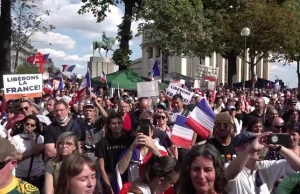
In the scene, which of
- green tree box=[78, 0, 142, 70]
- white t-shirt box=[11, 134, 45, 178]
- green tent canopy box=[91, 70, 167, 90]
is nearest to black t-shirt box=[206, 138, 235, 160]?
white t-shirt box=[11, 134, 45, 178]

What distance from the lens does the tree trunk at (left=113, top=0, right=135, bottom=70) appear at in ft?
88.3

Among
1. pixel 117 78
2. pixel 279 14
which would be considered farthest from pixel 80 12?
pixel 279 14

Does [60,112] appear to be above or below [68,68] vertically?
below

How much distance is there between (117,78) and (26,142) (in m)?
16.7

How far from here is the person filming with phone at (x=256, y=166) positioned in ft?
12.3

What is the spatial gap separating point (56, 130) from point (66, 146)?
157cm

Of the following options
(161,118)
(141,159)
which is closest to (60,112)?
(161,118)

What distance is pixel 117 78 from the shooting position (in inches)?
914

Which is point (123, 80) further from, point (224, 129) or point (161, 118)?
point (224, 129)

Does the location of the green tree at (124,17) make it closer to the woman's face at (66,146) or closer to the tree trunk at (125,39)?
the tree trunk at (125,39)

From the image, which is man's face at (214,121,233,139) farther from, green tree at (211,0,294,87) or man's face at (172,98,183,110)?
green tree at (211,0,294,87)

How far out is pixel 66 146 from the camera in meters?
5.38

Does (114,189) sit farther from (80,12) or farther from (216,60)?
(216,60)

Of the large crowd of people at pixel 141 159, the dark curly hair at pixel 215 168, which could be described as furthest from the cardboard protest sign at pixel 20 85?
the dark curly hair at pixel 215 168
